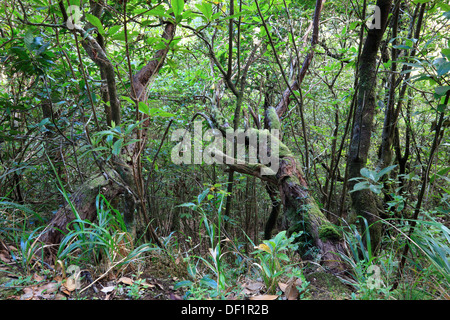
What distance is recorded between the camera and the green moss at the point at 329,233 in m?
1.80

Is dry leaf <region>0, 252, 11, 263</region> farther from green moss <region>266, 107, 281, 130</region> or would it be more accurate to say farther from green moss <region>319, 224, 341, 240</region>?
green moss <region>266, 107, 281, 130</region>

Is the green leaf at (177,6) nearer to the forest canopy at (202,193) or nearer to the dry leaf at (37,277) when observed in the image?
the forest canopy at (202,193)

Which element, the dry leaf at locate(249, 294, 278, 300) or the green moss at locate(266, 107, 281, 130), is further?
the green moss at locate(266, 107, 281, 130)

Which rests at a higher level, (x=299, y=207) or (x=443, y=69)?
(x=443, y=69)

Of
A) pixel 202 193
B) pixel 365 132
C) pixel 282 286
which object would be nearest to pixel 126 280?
pixel 202 193

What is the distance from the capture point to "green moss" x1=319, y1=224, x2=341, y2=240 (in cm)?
180

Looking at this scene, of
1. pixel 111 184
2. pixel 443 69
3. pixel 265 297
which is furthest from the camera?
pixel 111 184

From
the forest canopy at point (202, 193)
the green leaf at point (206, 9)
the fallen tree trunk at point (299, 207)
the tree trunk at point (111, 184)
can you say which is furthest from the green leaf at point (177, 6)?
the fallen tree trunk at point (299, 207)

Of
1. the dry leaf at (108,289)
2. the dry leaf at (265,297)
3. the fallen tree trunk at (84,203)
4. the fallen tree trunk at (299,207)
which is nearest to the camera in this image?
the dry leaf at (265,297)

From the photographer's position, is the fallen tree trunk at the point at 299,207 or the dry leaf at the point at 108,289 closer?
the dry leaf at the point at 108,289

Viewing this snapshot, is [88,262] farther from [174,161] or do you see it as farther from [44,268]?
[174,161]

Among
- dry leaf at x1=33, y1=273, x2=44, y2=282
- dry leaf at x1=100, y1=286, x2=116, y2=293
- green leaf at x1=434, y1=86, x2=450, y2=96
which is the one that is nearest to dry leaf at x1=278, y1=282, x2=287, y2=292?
dry leaf at x1=100, y1=286, x2=116, y2=293

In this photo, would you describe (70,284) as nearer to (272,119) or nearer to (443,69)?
(443,69)

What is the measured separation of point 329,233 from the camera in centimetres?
181
